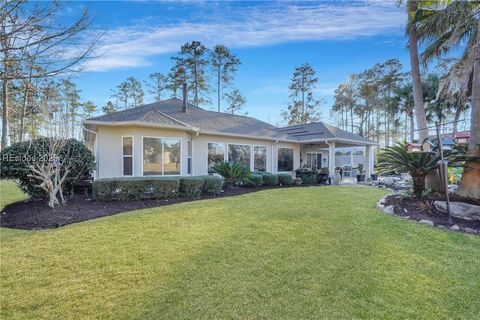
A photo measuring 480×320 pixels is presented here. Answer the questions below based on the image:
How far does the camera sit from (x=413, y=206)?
6.79 metres

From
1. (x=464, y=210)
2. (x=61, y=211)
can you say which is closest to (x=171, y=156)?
(x=61, y=211)

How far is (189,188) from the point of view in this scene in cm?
958

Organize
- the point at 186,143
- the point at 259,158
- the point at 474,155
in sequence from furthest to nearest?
the point at 259,158
the point at 186,143
the point at 474,155

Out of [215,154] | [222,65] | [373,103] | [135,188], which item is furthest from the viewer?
[373,103]

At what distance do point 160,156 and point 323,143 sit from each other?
34.2 ft

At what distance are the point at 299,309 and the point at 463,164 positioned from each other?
21.3 feet

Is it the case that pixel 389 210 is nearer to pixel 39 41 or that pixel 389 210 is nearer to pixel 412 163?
pixel 412 163

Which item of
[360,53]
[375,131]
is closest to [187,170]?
[360,53]

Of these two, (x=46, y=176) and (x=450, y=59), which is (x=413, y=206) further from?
(x=46, y=176)

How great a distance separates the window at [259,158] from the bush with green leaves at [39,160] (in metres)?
8.35

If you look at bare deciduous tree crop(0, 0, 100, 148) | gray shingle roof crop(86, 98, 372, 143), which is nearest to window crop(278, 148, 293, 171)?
gray shingle roof crop(86, 98, 372, 143)

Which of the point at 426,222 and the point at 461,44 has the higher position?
the point at 461,44

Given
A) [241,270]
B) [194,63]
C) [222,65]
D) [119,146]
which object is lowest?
[241,270]

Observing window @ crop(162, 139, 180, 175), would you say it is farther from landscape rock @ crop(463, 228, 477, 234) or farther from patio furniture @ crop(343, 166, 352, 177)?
patio furniture @ crop(343, 166, 352, 177)
